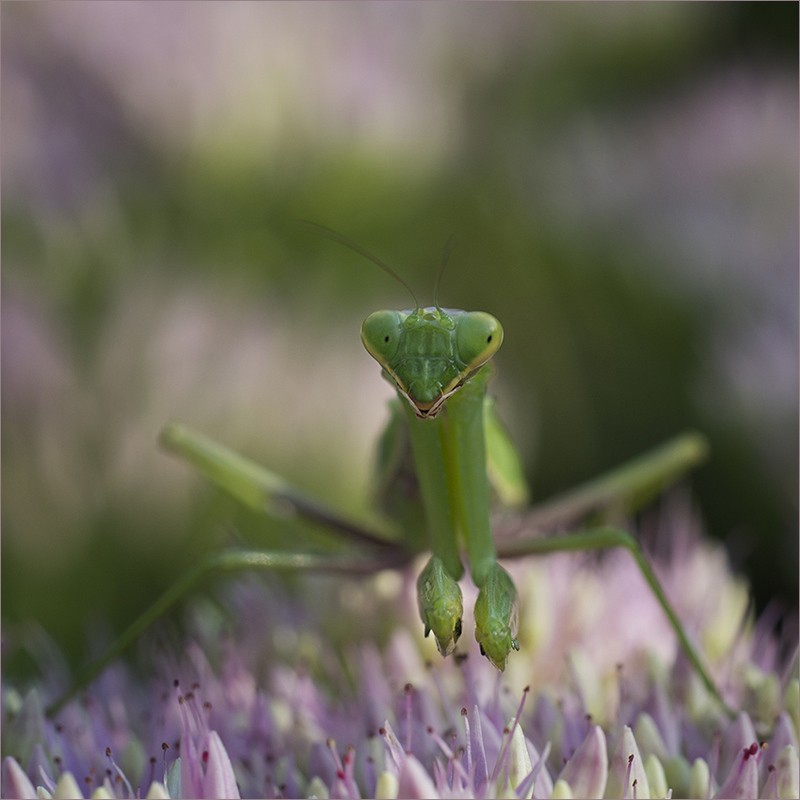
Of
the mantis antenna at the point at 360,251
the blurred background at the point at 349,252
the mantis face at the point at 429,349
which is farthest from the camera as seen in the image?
the blurred background at the point at 349,252

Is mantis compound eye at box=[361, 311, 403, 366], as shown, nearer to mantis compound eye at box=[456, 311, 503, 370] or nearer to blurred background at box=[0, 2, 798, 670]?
mantis compound eye at box=[456, 311, 503, 370]

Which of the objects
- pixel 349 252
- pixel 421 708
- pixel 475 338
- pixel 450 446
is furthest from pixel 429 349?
pixel 349 252

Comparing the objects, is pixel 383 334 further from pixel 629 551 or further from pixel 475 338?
pixel 629 551

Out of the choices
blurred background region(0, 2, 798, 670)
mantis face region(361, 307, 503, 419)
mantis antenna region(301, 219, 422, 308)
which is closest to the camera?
mantis face region(361, 307, 503, 419)

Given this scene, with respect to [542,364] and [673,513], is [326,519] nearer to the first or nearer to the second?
[673,513]

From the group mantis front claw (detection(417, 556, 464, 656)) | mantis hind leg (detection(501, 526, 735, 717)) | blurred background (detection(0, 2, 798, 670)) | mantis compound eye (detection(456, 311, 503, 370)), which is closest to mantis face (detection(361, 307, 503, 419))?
mantis compound eye (detection(456, 311, 503, 370))

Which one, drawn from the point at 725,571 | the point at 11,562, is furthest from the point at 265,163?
the point at 725,571

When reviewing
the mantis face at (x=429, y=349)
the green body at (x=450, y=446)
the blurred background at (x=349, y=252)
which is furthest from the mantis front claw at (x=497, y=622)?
the blurred background at (x=349, y=252)

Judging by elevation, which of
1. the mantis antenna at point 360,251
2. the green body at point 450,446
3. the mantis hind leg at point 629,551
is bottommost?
the mantis hind leg at point 629,551

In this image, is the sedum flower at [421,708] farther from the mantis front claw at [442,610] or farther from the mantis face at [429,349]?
the mantis face at [429,349]

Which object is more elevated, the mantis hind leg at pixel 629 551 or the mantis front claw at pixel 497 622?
the mantis front claw at pixel 497 622
